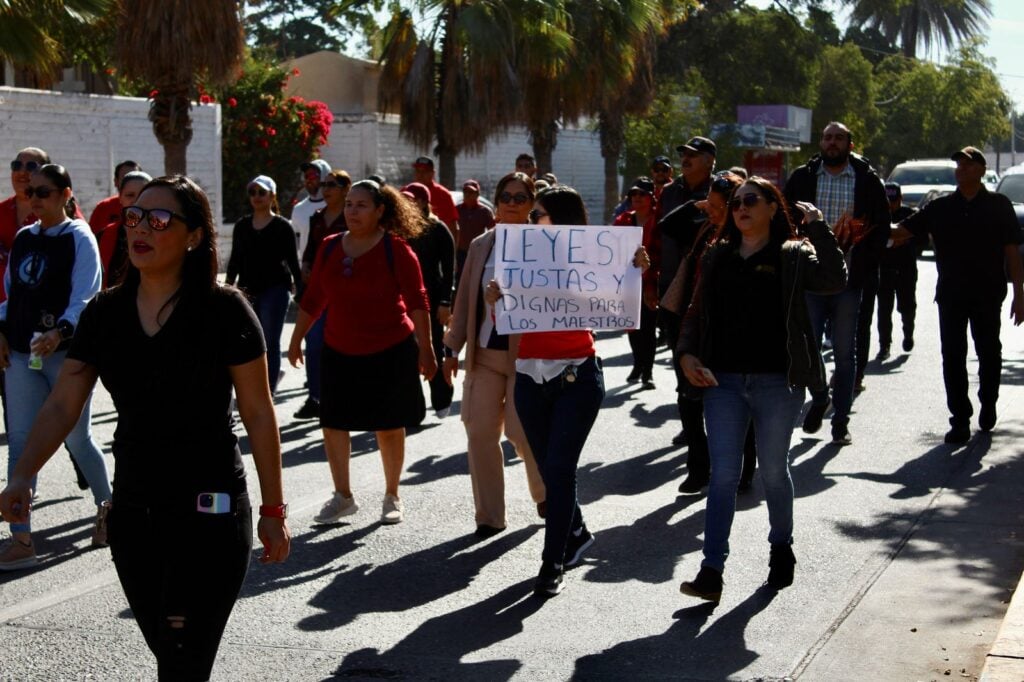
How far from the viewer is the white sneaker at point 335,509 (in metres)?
7.49

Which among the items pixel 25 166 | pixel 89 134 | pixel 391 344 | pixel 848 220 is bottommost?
pixel 391 344

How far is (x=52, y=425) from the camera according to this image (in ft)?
13.0

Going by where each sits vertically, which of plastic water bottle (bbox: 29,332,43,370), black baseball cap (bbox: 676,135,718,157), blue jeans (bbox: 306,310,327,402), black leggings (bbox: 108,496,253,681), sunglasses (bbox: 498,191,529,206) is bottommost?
blue jeans (bbox: 306,310,327,402)

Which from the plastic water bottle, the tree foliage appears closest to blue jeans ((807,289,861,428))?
the plastic water bottle

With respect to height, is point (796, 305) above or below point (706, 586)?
above

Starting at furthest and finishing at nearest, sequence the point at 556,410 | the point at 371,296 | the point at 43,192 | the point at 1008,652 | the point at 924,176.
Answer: the point at 924,176
the point at 371,296
the point at 43,192
the point at 556,410
the point at 1008,652

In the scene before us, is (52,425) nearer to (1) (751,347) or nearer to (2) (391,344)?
(1) (751,347)

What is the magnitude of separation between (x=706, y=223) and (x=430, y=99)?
16.8 metres

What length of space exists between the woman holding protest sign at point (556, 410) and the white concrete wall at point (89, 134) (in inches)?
592

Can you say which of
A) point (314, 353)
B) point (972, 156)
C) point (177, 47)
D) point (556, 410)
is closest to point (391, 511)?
point (556, 410)

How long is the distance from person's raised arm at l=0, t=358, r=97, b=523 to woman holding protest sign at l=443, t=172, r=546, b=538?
3.06 m

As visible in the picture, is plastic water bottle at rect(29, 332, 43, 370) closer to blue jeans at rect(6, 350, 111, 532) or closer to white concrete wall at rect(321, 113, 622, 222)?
blue jeans at rect(6, 350, 111, 532)

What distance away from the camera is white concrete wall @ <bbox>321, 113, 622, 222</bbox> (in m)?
29.5

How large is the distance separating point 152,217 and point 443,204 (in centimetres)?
986
